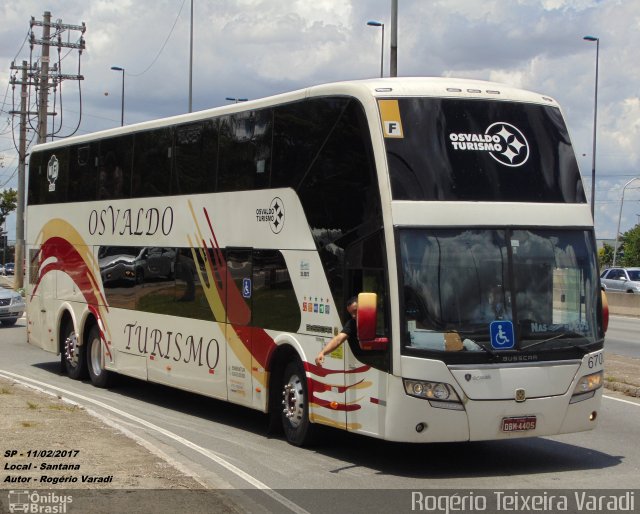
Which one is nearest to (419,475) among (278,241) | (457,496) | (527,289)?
(457,496)

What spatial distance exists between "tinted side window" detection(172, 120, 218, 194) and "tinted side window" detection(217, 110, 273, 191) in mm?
252

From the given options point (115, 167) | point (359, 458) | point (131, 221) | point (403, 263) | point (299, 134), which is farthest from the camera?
point (115, 167)

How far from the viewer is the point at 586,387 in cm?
1076

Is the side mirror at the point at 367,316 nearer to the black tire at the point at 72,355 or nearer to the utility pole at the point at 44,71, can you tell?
the black tire at the point at 72,355

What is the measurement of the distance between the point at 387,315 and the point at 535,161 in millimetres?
2389

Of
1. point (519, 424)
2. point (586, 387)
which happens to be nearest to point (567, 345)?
point (586, 387)

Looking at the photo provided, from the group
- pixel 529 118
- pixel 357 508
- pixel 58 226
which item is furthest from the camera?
pixel 58 226

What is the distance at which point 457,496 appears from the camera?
9.36 meters

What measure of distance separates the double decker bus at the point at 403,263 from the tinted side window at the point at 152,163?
144cm

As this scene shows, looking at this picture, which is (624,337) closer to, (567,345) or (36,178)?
(36,178)

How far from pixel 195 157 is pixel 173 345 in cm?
270

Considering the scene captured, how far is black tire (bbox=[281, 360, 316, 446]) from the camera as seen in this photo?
38.7ft

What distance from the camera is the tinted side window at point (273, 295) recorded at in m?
12.1

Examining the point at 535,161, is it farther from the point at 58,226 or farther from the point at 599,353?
the point at 58,226
